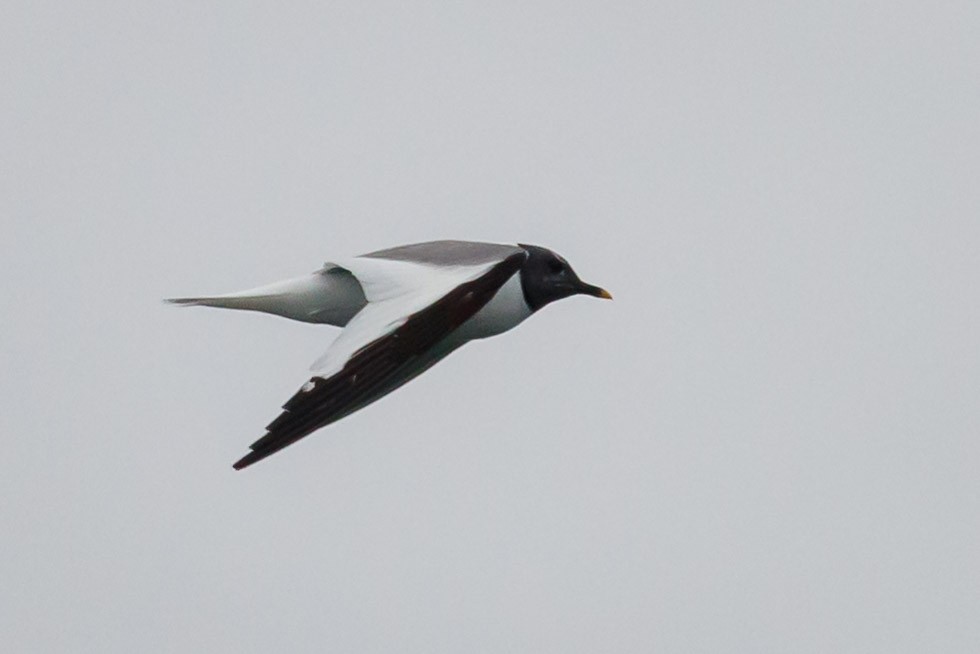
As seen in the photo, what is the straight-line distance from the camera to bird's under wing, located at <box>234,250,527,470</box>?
978 cm

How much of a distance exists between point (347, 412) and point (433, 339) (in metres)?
0.81

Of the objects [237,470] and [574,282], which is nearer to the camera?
[237,470]

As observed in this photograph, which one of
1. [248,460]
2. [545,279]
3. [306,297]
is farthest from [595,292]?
[248,460]

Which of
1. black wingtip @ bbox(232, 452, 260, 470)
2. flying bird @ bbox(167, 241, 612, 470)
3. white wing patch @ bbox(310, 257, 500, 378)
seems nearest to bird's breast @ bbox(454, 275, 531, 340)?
flying bird @ bbox(167, 241, 612, 470)

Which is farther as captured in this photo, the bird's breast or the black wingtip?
the bird's breast

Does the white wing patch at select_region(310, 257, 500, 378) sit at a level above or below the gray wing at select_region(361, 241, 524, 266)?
below

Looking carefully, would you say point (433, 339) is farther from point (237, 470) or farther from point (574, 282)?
point (574, 282)

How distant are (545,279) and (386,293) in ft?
5.72

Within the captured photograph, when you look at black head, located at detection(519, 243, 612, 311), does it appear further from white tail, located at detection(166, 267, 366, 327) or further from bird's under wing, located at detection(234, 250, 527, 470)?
white tail, located at detection(166, 267, 366, 327)

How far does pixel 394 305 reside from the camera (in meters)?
10.9

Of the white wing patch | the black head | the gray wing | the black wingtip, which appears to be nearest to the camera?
the black wingtip

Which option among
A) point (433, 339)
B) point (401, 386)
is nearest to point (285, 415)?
point (433, 339)

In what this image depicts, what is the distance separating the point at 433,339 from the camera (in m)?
10.6

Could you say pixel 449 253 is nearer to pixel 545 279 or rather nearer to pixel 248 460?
pixel 545 279
